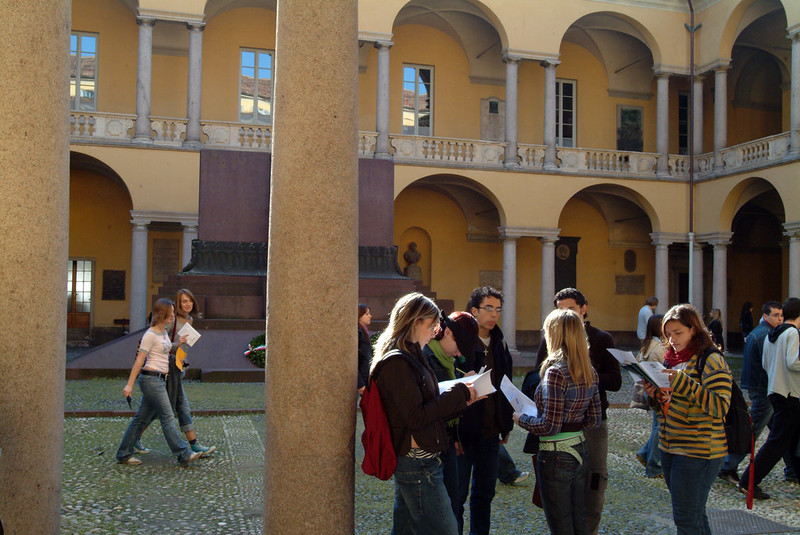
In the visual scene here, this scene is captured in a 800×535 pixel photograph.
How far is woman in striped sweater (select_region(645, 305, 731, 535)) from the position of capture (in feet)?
11.8

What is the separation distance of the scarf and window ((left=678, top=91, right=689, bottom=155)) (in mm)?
22484

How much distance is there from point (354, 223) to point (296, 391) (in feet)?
2.29

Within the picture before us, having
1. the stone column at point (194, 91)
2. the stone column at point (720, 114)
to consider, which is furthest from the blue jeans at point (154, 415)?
the stone column at point (720, 114)

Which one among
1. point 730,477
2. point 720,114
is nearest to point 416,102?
point 720,114

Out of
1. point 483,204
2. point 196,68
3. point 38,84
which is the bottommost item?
point 38,84

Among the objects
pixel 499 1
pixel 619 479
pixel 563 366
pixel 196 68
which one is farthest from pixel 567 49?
pixel 563 366

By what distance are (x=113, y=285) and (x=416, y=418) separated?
19.8m

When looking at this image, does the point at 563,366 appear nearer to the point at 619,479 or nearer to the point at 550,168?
the point at 619,479

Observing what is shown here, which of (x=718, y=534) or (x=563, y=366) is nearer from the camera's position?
(x=563, y=366)

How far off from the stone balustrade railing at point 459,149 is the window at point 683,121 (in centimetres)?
311

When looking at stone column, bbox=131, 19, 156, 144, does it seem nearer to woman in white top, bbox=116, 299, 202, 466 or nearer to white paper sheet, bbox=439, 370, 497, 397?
woman in white top, bbox=116, 299, 202, 466

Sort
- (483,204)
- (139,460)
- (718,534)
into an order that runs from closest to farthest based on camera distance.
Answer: (718,534)
(139,460)
(483,204)

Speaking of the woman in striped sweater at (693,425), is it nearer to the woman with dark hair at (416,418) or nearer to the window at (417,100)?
the woman with dark hair at (416,418)

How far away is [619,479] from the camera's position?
6180 mm
